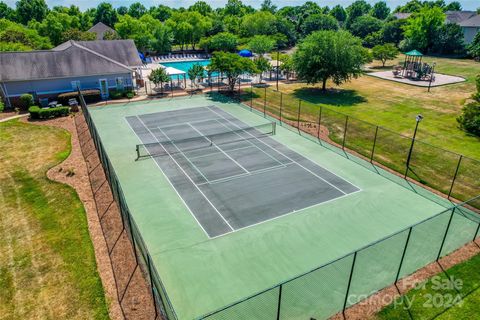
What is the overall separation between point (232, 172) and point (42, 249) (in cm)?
964

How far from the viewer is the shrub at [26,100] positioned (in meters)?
29.6

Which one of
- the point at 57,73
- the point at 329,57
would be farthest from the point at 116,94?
the point at 329,57

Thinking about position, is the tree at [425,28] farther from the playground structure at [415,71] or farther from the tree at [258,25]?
the tree at [258,25]

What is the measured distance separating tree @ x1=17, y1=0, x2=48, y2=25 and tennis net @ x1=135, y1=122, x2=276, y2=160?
9598 cm

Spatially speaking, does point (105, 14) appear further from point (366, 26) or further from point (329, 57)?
point (329, 57)

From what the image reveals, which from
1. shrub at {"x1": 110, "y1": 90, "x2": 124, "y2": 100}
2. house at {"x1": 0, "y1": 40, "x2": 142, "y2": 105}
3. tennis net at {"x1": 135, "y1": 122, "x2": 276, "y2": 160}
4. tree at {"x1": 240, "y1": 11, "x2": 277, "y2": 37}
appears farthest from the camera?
tree at {"x1": 240, "y1": 11, "x2": 277, "y2": 37}

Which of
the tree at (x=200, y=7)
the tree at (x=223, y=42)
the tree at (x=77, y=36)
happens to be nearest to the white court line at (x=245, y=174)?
the tree at (x=223, y=42)

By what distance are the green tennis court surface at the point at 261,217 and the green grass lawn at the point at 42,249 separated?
233cm

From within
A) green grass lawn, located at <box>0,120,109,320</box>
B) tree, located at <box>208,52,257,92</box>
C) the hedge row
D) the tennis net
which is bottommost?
green grass lawn, located at <box>0,120,109,320</box>

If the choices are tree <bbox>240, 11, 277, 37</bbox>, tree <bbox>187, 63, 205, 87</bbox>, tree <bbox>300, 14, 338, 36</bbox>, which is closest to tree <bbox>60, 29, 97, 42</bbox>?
tree <bbox>187, 63, 205, 87</bbox>

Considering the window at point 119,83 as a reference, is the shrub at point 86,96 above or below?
below

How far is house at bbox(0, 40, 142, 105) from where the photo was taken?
30062 mm

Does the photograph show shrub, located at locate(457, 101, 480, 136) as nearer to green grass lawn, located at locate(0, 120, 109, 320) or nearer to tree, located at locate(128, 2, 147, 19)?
green grass lawn, located at locate(0, 120, 109, 320)

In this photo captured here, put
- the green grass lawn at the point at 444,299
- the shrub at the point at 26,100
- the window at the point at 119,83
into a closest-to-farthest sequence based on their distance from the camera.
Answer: the green grass lawn at the point at 444,299
the shrub at the point at 26,100
the window at the point at 119,83
